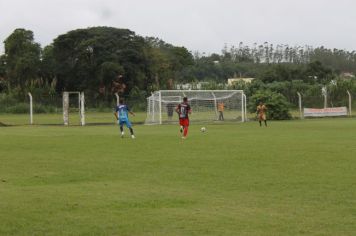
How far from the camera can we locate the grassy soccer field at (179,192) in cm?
796

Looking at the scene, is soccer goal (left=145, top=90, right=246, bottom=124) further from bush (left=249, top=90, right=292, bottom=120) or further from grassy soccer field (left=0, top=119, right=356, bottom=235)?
grassy soccer field (left=0, top=119, right=356, bottom=235)

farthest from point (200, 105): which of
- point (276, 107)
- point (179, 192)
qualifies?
point (179, 192)

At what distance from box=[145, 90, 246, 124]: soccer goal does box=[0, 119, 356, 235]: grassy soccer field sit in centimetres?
2541

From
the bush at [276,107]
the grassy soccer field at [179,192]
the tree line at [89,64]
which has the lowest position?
the grassy soccer field at [179,192]

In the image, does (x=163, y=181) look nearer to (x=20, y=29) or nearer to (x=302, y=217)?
(x=302, y=217)

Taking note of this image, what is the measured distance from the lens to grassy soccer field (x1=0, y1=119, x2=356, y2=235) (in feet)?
26.1

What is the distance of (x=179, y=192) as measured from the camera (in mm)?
10609

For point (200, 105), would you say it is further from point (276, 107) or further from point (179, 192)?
point (179, 192)

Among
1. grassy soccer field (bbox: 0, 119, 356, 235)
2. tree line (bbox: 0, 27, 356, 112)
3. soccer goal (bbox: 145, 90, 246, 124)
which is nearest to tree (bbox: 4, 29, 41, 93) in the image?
tree line (bbox: 0, 27, 356, 112)

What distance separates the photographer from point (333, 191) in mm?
10484

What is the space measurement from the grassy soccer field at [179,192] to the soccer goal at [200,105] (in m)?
25.4

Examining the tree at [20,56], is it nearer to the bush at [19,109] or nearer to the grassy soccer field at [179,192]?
the bush at [19,109]

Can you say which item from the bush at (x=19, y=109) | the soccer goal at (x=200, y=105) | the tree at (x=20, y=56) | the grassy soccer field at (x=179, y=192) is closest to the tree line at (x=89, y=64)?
the tree at (x=20, y=56)

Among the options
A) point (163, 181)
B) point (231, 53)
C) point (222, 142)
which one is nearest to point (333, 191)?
point (163, 181)
